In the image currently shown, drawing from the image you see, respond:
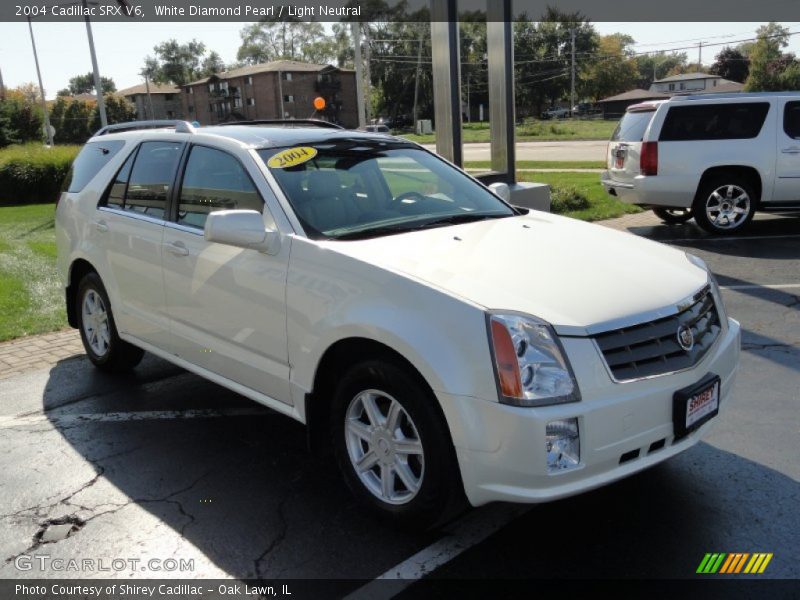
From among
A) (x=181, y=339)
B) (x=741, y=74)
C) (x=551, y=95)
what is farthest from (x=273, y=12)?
(x=181, y=339)

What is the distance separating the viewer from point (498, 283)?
10.1 feet

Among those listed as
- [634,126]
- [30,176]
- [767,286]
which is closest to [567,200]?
[634,126]

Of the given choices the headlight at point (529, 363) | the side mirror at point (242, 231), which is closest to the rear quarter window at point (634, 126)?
the side mirror at point (242, 231)

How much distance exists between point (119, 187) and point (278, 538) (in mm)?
3023

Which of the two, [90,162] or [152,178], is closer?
[152,178]

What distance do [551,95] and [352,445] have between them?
100435mm

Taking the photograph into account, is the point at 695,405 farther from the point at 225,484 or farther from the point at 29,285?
the point at 29,285

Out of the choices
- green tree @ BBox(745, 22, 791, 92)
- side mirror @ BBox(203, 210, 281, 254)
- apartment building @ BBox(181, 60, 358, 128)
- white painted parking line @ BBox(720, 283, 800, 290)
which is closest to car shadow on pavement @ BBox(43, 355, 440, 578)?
side mirror @ BBox(203, 210, 281, 254)

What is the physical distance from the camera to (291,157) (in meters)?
4.11

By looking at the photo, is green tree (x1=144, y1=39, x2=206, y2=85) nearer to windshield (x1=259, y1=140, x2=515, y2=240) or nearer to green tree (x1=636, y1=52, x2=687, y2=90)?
green tree (x1=636, y1=52, x2=687, y2=90)

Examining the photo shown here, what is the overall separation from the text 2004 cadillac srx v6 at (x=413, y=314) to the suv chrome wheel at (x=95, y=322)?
1.85 feet

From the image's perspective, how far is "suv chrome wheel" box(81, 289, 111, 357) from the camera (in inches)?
218

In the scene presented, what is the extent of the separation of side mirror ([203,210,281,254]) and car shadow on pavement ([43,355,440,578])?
124 cm

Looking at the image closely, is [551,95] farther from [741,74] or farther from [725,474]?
[725,474]
